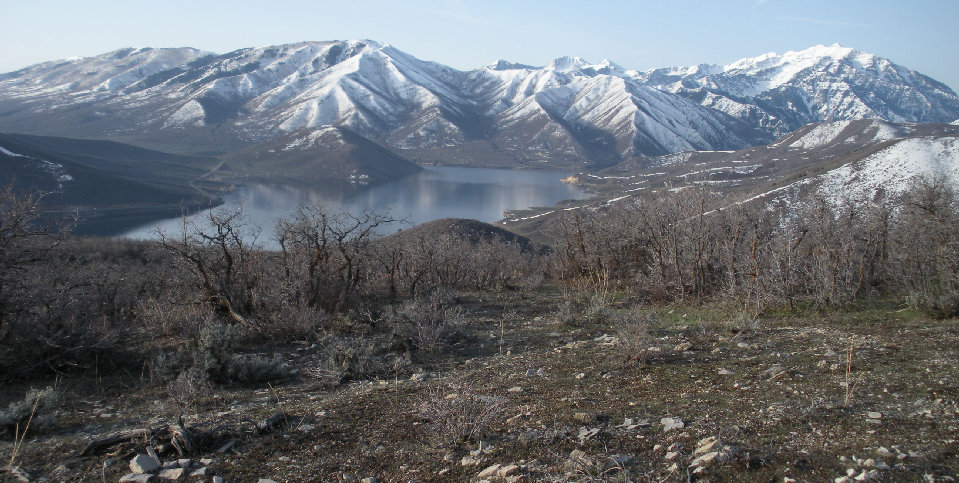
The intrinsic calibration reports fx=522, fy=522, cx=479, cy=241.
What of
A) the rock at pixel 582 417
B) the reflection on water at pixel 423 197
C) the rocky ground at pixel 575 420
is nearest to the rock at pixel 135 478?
the rocky ground at pixel 575 420

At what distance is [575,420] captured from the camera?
163 inches

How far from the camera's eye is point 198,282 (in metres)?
9.36

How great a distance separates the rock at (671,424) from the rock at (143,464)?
3559 millimetres

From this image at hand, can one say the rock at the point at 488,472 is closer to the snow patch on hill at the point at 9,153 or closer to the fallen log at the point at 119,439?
the fallen log at the point at 119,439

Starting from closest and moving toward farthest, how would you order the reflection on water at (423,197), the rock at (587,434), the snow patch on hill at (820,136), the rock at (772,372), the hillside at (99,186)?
the rock at (587,434) < the rock at (772,372) < the hillside at (99,186) < the reflection on water at (423,197) < the snow patch on hill at (820,136)

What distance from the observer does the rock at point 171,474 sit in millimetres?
3402

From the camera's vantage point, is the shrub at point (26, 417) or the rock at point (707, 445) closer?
the rock at point (707, 445)

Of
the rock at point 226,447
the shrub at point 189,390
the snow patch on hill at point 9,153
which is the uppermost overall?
the snow patch on hill at point 9,153

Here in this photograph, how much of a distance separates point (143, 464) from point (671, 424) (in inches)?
146

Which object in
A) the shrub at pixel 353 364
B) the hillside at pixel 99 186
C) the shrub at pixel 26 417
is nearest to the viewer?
the shrub at pixel 26 417

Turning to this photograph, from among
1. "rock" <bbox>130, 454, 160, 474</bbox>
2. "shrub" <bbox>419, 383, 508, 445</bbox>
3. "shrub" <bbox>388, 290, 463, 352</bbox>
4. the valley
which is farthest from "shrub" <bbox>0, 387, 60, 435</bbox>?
"shrub" <bbox>388, 290, 463, 352</bbox>

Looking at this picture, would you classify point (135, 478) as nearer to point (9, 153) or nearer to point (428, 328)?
point (428, 328)

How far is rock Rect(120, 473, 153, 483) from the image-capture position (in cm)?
333

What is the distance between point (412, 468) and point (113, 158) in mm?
141492
